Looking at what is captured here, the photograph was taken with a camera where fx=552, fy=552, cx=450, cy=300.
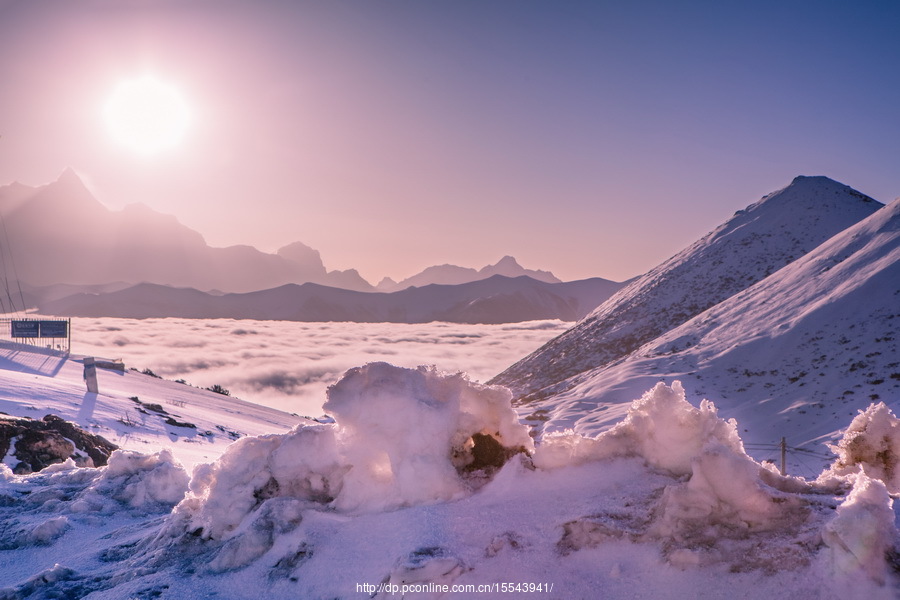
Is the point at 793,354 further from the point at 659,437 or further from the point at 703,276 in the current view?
the point at 659,437

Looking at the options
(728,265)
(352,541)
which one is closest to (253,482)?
(352,541)

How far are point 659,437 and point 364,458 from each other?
7.57 ft

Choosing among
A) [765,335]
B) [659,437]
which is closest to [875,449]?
[659,437]

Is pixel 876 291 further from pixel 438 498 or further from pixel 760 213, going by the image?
pixel 760 213

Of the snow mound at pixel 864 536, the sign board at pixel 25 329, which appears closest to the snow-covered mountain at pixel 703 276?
the sign board at pixel 25 329

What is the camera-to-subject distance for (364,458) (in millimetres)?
4484

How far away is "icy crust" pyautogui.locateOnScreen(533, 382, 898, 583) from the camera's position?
265 cm

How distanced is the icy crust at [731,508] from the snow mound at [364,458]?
63 cm

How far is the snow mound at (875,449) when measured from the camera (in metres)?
4.14

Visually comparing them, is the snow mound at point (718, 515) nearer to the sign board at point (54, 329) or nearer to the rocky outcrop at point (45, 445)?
the rocky outcrop at point (45, 445)

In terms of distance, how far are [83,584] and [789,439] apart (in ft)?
67.1

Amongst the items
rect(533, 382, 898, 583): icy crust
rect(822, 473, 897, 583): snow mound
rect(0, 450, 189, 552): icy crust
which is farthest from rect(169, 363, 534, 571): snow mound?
rect(822, 473, 897, 583): snow mound

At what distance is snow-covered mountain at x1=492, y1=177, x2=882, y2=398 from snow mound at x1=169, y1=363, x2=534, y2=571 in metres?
35.2

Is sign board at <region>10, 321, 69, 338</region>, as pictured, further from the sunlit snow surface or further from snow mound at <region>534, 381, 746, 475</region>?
snow mound at <region>534, 381, 746, 475</region>
